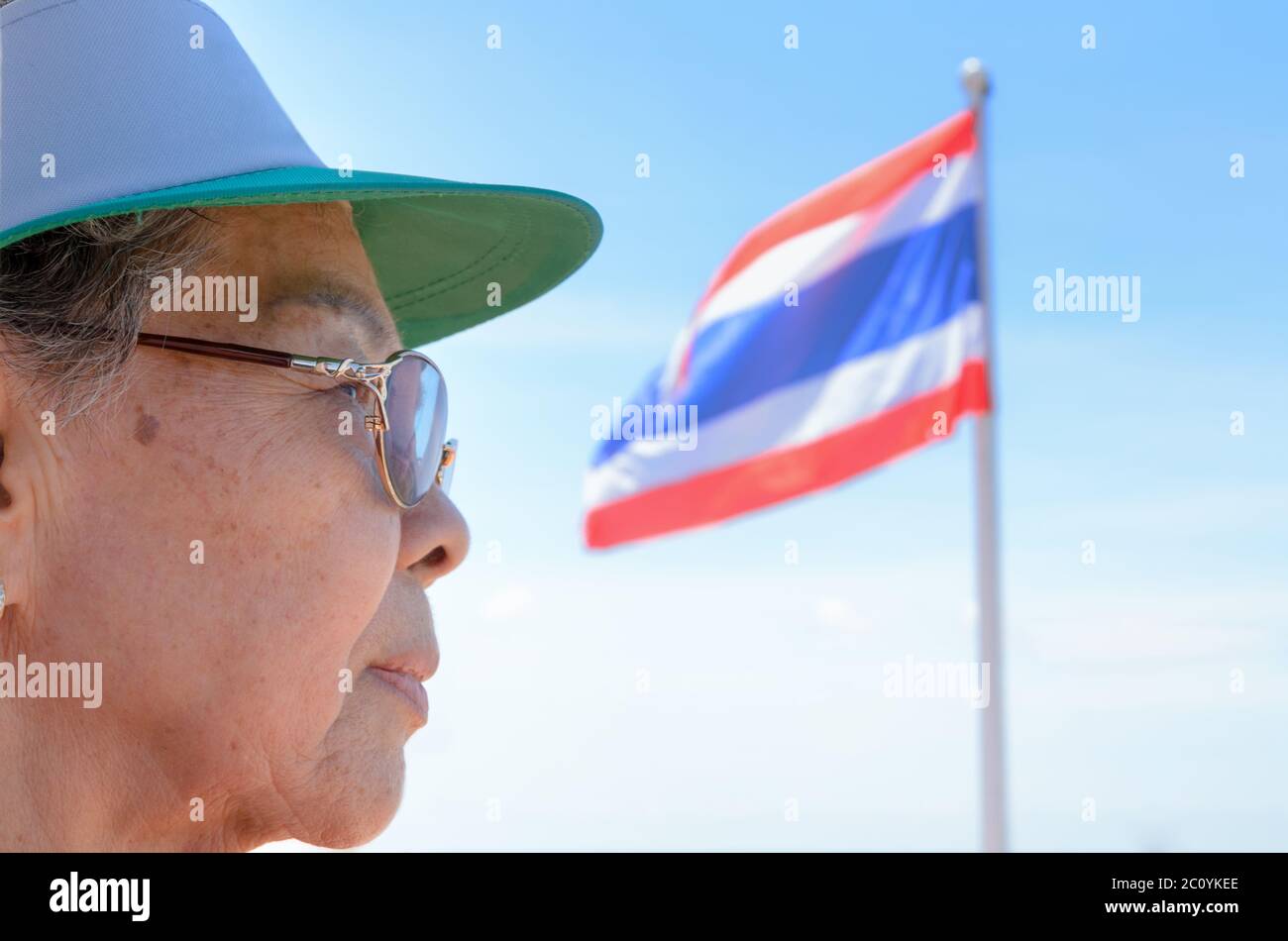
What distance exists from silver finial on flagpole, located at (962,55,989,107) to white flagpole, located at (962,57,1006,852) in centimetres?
73

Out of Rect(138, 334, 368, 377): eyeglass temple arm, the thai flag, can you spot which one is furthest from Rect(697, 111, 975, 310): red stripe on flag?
Rect(138, 334, 368, 377): eyeglass temple arm

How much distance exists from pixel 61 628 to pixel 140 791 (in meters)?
0.26

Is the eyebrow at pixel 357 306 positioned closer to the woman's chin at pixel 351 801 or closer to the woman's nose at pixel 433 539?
the woman's nose at pixel 433 539

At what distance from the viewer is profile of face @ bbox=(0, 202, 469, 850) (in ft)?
5.52

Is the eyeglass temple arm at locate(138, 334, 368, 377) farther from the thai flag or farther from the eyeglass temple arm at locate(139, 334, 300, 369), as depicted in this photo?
the thai flag

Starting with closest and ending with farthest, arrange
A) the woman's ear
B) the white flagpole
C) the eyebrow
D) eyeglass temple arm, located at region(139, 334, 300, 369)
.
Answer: the woman's ear
eyeglass temple arm, located at region(139, 334, 300, 369)
the eyebrow
the white flagpole

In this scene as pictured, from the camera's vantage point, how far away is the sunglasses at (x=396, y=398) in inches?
71.7

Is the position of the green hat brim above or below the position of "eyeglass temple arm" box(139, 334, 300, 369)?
above

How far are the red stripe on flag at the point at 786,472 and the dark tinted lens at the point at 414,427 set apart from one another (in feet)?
17.2

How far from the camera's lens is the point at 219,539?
173cm

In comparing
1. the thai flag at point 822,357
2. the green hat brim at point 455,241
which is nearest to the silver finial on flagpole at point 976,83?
the thai flag at point 822,357

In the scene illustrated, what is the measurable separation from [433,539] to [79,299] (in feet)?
2.11

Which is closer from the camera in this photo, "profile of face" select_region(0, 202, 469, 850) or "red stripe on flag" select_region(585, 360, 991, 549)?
"profile of face" select_region(0, 202, 469, 850)
